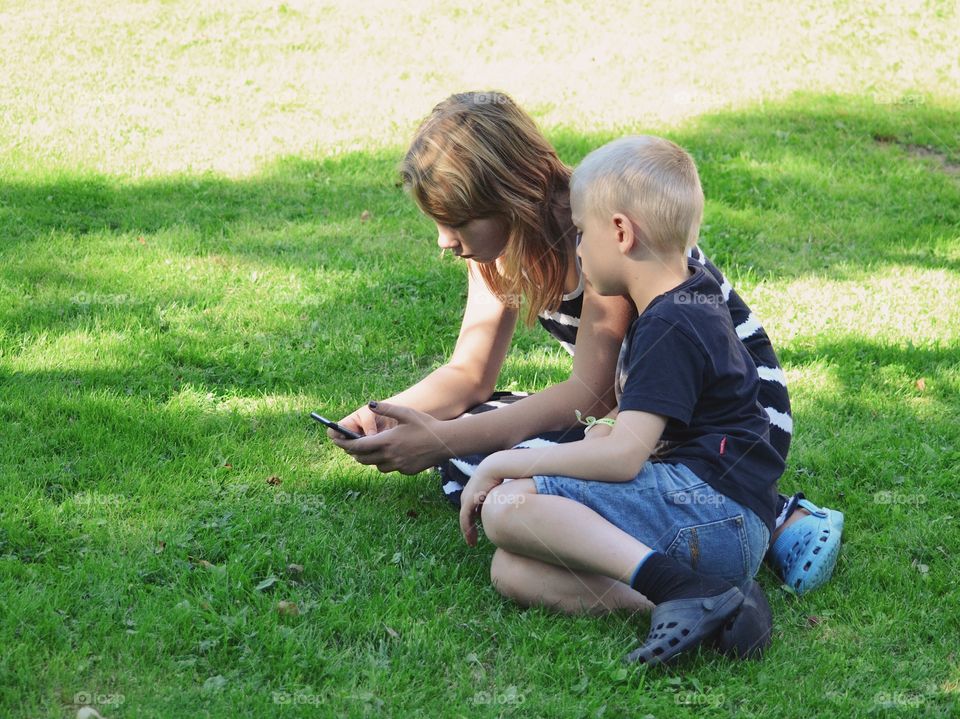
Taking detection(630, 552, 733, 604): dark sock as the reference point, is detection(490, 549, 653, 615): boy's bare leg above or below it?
below

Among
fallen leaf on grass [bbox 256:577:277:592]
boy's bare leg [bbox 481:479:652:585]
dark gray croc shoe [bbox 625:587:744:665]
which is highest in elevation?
boy's bare leg [bbox 481:479:652:585]

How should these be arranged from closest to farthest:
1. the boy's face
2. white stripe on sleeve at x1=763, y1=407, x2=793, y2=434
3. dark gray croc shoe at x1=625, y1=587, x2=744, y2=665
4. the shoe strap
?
dark gray croc shoe at x1=625, y1=587, x2=744, y2=665 < the boy's face < white stripe on sleeve at x1=763, y1=407, x2=793, y2=434 < the shoe strap

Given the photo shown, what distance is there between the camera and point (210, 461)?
381 cm

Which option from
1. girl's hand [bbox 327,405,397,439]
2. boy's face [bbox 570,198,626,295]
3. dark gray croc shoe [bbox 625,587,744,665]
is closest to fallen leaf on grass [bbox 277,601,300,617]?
girl's hand [bbox 327,405,397,439]

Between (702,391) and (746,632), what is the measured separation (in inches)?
25.0

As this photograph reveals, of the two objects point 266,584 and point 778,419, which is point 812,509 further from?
point 266,584

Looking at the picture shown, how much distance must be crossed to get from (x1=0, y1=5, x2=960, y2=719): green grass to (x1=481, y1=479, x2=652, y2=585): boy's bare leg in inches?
8.4

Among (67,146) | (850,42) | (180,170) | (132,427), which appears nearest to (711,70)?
(850,42)

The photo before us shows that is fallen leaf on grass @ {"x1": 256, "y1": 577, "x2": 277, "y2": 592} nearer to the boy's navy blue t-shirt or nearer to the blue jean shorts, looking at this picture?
the blue jean shorts

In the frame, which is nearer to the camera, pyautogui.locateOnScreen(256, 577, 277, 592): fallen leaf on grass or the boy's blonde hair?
the boy's blonde hair

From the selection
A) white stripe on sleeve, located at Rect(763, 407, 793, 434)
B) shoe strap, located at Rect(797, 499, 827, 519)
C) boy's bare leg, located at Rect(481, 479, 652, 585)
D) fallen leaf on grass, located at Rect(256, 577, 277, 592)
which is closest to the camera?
boy's bare leg, located at Rect(481, 479, 652, 585)

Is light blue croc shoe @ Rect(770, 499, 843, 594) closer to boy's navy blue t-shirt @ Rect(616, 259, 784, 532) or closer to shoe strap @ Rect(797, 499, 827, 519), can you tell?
shoe strap @ Rect(797, 499, 827, 519)

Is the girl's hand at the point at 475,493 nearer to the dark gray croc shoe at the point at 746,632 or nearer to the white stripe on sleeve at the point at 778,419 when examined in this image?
the dark gray croc shoe at the point at 746,632

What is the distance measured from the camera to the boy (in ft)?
9.03
